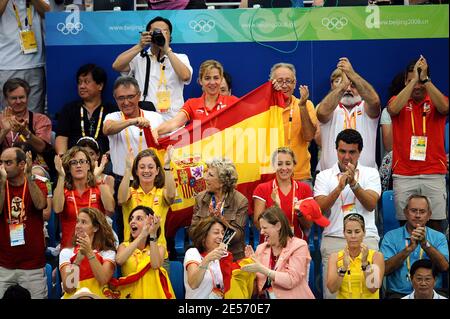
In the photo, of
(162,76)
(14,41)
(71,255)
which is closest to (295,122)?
(162,76)

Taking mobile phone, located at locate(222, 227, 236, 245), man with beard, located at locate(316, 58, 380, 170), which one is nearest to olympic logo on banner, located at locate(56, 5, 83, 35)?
man with beard, located at locate(316, 58, 380, 170)

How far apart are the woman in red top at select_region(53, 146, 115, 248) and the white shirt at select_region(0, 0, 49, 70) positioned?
7.06 ft

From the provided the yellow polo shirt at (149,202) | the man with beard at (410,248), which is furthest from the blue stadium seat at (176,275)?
the man with beard at (410,248)

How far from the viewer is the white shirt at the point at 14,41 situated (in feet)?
45.1

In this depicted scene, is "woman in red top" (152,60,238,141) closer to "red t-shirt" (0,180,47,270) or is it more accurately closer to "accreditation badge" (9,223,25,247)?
"red t-shirt" (0,180,47,270)

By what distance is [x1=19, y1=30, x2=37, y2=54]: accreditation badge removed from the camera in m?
13.7

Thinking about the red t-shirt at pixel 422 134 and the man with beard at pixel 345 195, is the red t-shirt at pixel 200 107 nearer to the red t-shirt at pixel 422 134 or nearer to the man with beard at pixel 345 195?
the man with beard at pixel 345 195

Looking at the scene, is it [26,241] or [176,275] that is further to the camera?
→ [26,241]

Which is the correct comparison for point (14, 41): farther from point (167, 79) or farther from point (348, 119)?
point (348, 119)

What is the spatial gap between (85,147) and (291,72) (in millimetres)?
2280

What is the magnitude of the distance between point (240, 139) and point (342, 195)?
1282mm

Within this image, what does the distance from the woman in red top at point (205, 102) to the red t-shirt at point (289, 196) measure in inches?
45.5

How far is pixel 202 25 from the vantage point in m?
13.7
